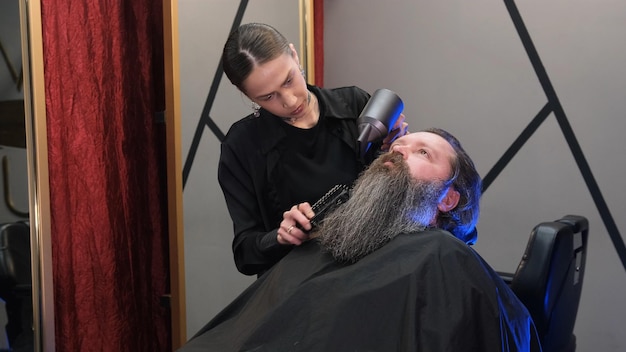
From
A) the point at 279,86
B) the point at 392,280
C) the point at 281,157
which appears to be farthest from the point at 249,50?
the point at 392,280

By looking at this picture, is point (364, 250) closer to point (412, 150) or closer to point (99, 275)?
point (412, 150)

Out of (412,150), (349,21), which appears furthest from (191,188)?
(349,21)

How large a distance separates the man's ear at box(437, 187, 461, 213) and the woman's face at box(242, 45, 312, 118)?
1.56 ft

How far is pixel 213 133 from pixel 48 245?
90cm

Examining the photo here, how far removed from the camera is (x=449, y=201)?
1.62 meters

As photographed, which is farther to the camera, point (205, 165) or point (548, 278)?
point (205, 165)

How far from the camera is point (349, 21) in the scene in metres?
3.37

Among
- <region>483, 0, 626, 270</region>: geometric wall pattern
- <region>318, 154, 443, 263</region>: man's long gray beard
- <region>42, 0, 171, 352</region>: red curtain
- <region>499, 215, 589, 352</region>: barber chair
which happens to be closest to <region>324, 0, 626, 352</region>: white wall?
<region>483, 0, 626, 270</region>: geometric wall pattern

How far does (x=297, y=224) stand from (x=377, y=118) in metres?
0.42

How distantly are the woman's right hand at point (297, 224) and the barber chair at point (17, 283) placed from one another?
0.97m

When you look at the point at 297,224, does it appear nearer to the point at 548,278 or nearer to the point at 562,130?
the point at 548,278

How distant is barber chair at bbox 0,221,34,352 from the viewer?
6.11 feet

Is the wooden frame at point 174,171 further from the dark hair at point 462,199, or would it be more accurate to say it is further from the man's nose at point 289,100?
the dark hair at point 462,199

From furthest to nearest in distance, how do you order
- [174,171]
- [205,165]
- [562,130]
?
1. [562,130]
2. [205,165]
3. [174,171]
